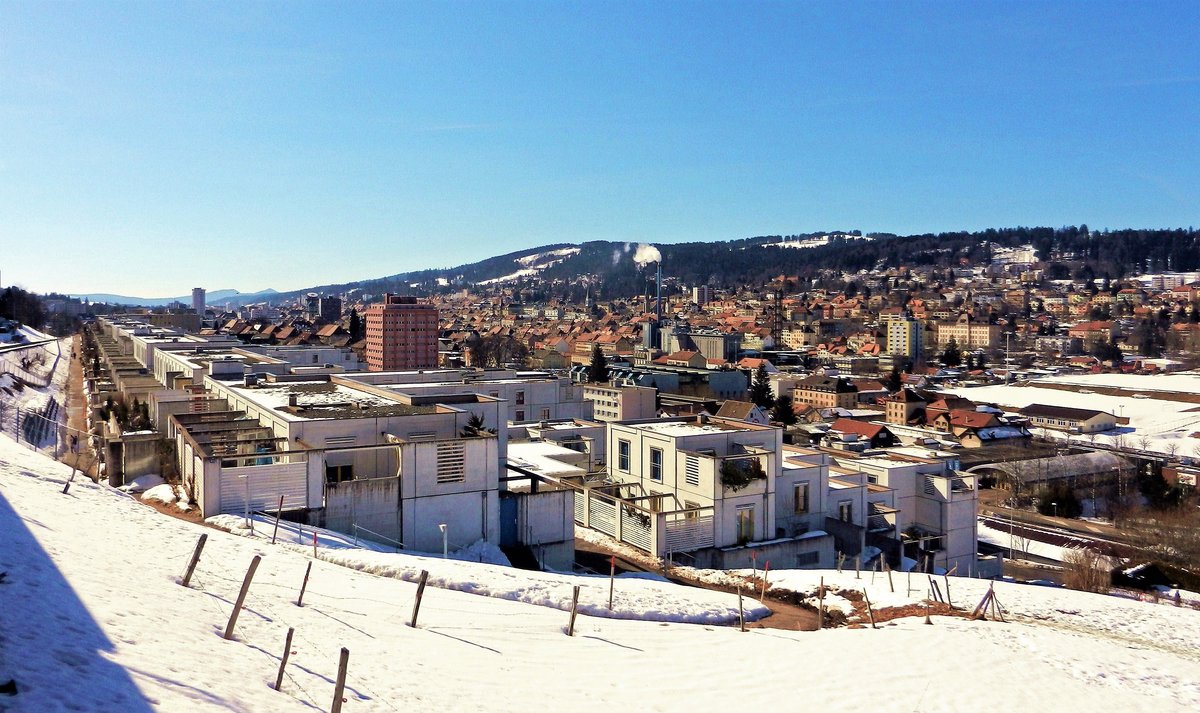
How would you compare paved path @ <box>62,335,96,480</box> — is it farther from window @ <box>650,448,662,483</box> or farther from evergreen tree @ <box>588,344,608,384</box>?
evergreen tree @ <box>588,344,608,384</box>

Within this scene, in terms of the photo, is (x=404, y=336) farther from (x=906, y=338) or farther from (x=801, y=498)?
(x=906, y=338)

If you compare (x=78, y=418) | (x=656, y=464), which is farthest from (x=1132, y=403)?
(x=78, y=418)

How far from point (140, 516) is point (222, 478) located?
168cm

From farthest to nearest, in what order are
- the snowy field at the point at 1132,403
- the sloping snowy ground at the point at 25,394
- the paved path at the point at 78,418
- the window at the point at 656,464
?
the snowy field at the point at 1132,403
the sloping snowy ground at the point at 25,394
the window at the point at 656,464
the paved path at the point at 78,418

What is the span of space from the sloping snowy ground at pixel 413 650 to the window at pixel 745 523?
27.3 ft

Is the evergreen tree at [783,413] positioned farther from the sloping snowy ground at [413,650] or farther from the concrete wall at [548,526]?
the sloping snowy ground at [413,650]

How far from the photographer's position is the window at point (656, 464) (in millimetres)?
21094

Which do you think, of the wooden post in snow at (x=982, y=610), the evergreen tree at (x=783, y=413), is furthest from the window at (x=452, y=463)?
the evergreen tree at (x=783, y=413)

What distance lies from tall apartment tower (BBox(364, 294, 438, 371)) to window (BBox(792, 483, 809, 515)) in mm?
69137

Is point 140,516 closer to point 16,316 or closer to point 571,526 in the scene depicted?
point 571,526

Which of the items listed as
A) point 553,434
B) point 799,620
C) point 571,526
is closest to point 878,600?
point 799,620

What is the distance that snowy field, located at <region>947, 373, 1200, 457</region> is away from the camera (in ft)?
183

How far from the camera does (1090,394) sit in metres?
78.1

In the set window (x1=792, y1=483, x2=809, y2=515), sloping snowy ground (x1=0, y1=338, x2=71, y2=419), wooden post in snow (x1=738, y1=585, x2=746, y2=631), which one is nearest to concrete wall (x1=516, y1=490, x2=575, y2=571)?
wooden post in snow (x1=738, y1=585, x2=746, y2=631)
